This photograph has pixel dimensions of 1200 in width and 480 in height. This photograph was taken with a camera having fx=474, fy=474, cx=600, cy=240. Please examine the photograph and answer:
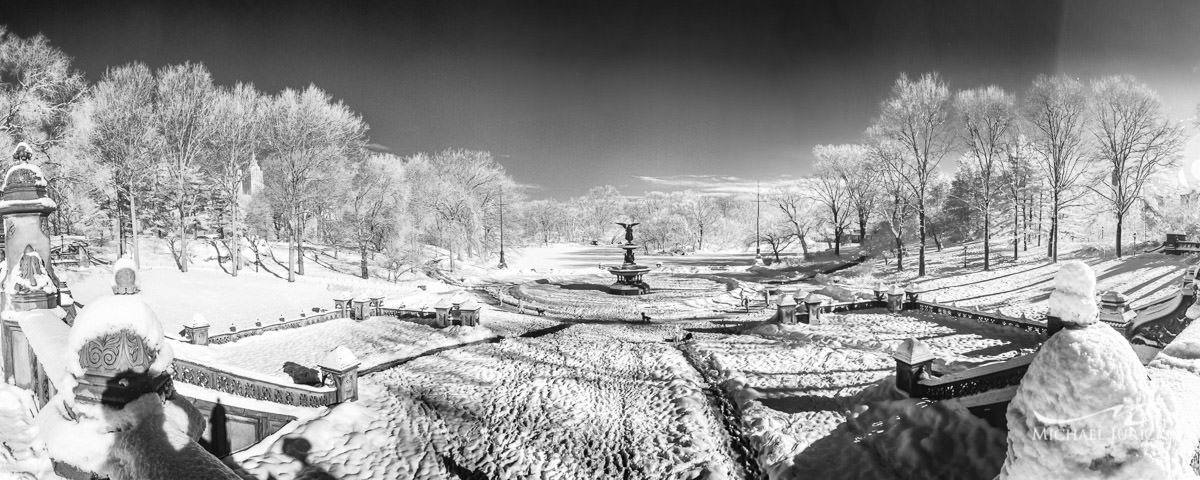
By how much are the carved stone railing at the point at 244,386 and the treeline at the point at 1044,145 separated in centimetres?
2763

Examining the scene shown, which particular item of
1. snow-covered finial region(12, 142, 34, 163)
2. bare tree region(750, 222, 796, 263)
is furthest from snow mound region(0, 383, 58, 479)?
bare tree region(750, 222, 796, 263)

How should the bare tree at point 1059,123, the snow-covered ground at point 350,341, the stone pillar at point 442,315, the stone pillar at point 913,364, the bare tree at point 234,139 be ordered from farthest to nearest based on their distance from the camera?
the bare tree at point 234,139, the bare tree at point 1059,123, the stone pillar at point 442,315, the snow-covered ground at point 350,341, the stone pillar at point 913,364

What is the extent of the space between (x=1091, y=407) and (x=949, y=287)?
24009 mm

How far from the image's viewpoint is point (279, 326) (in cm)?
1499

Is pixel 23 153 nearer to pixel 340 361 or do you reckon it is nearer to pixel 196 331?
pixel 340 361

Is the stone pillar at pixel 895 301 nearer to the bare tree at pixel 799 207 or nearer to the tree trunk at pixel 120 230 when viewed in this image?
the tree trunk at pixel 120 230

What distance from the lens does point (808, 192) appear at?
48344 mm

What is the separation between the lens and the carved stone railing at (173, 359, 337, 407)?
7844mm

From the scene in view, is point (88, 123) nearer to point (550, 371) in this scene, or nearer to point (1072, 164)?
point (550, 371)

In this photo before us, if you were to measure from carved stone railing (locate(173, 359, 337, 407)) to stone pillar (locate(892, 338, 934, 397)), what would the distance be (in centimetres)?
1019

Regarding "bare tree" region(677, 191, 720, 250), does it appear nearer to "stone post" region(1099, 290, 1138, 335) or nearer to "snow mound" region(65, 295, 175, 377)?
"stone post" region(1099, 290, 1138, 335)

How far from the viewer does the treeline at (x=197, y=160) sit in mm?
16703

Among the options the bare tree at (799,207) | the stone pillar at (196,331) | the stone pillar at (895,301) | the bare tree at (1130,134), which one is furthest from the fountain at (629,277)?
the bare tree at (799,207)

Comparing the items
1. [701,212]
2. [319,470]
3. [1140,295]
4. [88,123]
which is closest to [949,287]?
[1140,295]
